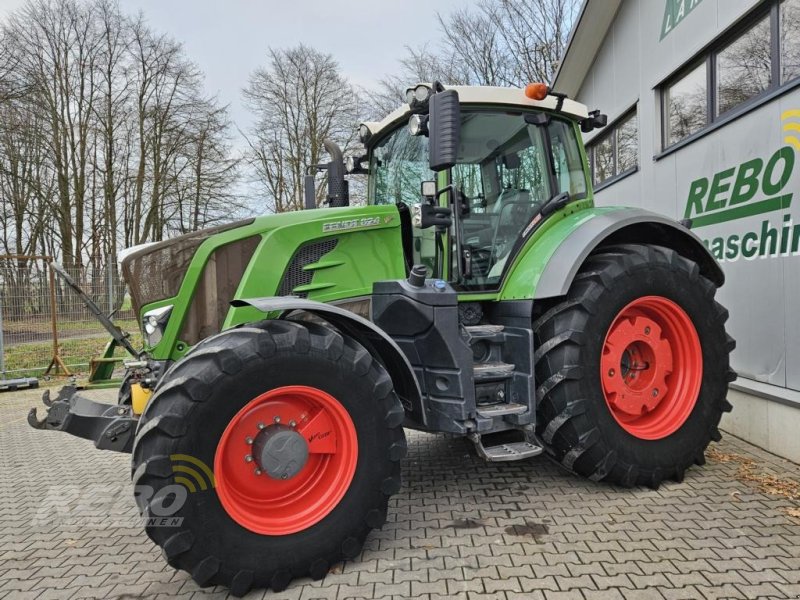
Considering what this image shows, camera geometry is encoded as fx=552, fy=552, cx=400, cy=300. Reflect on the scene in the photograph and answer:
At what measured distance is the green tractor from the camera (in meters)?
2.44

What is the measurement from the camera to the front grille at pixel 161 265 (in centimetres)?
307

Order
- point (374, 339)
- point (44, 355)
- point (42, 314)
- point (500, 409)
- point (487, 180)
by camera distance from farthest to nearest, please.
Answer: point (44, 355) → point (42, 314) → point (487, 180) → point (500, 409) → point (374, 339)

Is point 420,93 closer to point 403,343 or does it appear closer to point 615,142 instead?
point 403,343

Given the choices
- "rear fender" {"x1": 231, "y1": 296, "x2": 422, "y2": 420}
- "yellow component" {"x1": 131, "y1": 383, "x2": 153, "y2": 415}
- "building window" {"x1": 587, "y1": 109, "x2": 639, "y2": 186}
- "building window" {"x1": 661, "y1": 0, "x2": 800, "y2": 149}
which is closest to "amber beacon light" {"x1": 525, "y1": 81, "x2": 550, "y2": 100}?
"rear fender" {"x1": 231, "y1": 296, "x2": 422, "y2": 420}

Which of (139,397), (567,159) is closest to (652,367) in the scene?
(567,159)

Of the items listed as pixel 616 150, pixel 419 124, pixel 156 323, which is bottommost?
pixel 156 323

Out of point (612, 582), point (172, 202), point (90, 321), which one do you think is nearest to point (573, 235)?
point (612, 582)

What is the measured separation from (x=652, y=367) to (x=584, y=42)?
7.35m

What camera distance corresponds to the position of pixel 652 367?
373cm

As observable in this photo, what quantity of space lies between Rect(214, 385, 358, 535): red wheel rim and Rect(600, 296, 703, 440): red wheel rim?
182cm

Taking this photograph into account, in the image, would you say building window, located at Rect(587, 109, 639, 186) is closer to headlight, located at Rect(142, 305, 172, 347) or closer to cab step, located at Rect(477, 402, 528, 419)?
cab step, located at Rect(477, 402, 528, 419)

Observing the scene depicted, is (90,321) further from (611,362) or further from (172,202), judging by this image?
(172,202)

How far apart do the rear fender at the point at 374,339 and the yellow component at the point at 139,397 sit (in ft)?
2.43

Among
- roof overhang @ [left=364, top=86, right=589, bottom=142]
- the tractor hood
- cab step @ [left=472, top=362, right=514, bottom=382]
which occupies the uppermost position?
roof overhang @ [left=364, top=86, right=589, bottom=142]
